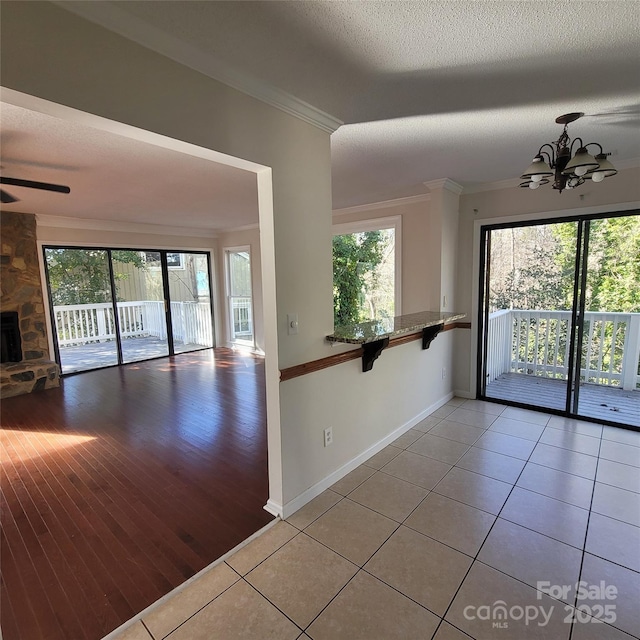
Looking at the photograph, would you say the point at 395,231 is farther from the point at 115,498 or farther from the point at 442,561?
the point at 115,498

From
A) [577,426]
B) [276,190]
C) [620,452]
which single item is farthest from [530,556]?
[276,190]

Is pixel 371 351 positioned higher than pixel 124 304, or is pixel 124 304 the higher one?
pixel 124 304

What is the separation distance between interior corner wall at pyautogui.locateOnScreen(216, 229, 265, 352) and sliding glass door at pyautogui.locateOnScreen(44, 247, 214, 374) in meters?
0.27

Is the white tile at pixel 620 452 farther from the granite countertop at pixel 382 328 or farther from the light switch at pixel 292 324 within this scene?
the light switch at pixel 292 324

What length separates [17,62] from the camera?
3.67 feet

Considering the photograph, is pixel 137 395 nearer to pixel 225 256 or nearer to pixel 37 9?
pixel 225 256

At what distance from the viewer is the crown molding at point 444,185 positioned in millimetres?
3592

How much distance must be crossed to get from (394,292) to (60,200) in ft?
14.0

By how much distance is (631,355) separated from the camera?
12.3ft

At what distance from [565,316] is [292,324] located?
3477mm

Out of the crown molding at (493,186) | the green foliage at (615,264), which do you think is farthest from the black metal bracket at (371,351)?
the green foliage at (615,264)

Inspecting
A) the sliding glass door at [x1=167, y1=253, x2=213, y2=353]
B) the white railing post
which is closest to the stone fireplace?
the sliding glass door at [x1=167, y1=253, x2=213, y2=353]

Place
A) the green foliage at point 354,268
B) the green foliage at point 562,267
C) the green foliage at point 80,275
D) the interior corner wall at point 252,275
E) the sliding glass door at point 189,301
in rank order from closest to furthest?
1. the green foliage at point 562,267
2. the green foliage at point 354,268
3. the green foliage at point 80,275
4. the interior corner wall at point 252,275
5. the sliding glass door at point 189,301

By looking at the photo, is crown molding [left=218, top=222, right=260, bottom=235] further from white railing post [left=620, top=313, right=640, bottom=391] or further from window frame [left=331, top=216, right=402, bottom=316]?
white railing post [left=620, top=313, right=640, bottom=391]
